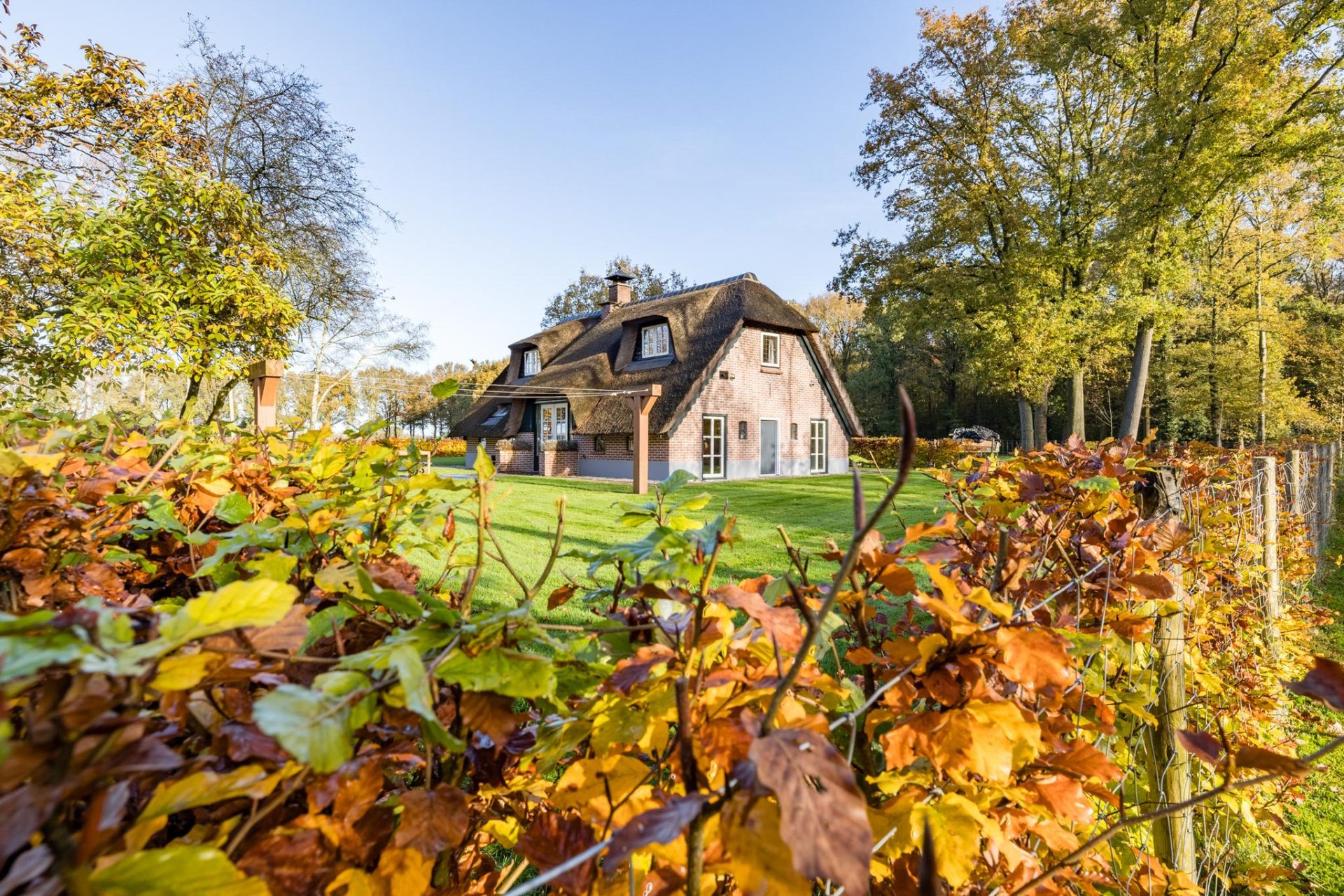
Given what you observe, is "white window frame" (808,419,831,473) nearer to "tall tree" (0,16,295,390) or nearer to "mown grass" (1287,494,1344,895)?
"mown grass" (1287,494,1344,895)

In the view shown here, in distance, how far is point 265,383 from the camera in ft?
12.4

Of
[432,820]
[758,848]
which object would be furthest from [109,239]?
[758,848]

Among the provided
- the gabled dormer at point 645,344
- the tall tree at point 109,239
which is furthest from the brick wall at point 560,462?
the tall tree at point 109,239

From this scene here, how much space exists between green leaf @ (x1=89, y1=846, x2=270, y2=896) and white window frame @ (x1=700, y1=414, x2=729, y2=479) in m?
16.9

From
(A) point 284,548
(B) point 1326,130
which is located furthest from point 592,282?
(A) point 284,548

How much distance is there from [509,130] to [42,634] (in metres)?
15.4

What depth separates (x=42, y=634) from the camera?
16.3 inches

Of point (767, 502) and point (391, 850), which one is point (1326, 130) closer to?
point (767, 502)

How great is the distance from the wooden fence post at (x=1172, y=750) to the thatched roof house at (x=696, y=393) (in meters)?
14.4

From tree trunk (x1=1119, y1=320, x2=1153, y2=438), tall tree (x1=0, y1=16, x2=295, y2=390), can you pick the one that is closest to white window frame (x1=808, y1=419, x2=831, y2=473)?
tree trunk (x1=1119, y1=320, x2=1153, y2=438)

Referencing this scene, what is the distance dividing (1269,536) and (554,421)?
725 inches

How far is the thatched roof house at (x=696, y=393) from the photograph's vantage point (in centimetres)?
1731

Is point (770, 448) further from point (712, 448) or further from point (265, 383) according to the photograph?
point (265, 383)

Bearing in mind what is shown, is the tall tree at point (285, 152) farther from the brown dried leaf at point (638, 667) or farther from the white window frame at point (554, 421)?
the brown dried leaf at point (638, 667)
